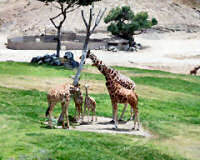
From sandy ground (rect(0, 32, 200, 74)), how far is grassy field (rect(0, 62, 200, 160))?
19.0 meters

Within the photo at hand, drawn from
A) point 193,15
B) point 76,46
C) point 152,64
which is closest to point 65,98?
point 152,64

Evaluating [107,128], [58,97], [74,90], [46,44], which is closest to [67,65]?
[46,44]

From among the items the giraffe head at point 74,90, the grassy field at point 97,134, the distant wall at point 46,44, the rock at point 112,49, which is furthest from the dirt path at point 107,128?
the rock at point 112,49

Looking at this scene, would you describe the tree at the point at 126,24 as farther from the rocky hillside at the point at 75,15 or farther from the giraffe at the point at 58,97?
the giraffe at the point at 58,97

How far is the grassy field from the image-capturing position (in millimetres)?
13406

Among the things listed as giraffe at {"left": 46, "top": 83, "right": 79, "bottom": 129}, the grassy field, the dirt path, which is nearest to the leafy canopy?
the grassy field

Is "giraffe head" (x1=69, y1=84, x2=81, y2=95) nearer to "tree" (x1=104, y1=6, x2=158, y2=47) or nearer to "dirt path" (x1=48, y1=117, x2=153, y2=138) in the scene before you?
"dirt path" (x1=48, y1=117, x2=153, y2=138)

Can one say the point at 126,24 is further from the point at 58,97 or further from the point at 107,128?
the point at 58,97

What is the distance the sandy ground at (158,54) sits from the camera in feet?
165

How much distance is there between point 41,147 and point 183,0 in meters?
102

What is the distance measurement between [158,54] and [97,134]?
49531 millimetres

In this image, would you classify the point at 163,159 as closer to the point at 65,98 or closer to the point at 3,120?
the point at 65,98

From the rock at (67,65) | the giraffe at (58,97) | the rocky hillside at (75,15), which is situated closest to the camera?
the giraffe at (58,97)

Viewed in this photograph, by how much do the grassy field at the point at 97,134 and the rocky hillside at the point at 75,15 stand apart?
5372 cm
